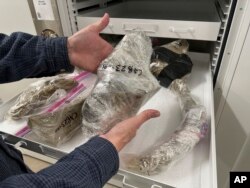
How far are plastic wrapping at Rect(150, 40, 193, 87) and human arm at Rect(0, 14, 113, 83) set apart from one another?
19 centimetres

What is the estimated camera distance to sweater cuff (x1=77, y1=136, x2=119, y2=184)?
1.09 ft

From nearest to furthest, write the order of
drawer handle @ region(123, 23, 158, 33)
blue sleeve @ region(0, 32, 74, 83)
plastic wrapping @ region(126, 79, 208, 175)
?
plastic wrapping @ region(126, 79, 208, 175)
blue sleeve @ region(0, 32, 74, 83)
drawer handle @ region(123, 23, 158, 33)

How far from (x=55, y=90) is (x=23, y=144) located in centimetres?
17

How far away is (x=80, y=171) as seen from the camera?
316mm

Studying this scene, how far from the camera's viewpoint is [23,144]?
50 centimetres

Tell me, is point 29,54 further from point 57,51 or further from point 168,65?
point 168,65

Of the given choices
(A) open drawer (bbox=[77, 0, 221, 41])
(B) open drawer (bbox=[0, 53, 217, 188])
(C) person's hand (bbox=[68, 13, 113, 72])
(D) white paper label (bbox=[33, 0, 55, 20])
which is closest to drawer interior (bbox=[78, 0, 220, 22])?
(A) open drawer (bbox=[77, 0, 221, 41])

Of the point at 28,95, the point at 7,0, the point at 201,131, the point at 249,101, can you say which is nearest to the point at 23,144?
the point at 28,95

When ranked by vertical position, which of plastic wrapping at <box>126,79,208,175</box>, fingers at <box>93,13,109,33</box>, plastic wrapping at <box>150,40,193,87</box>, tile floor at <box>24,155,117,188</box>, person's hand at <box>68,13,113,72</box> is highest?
fingers at <box>93,13,109,33</box>

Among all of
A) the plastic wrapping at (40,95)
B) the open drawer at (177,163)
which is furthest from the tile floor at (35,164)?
the plastic wrapping at (40,95)

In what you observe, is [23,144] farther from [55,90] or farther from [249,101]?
[249,101]

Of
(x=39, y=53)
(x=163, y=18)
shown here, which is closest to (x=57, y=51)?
(x=39, y=53)

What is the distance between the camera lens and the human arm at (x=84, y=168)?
29 cm

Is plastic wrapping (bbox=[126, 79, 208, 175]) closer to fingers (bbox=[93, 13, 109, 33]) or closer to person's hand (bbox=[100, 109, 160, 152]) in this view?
person's hand (bbox=[100, 109, 160, 152])
